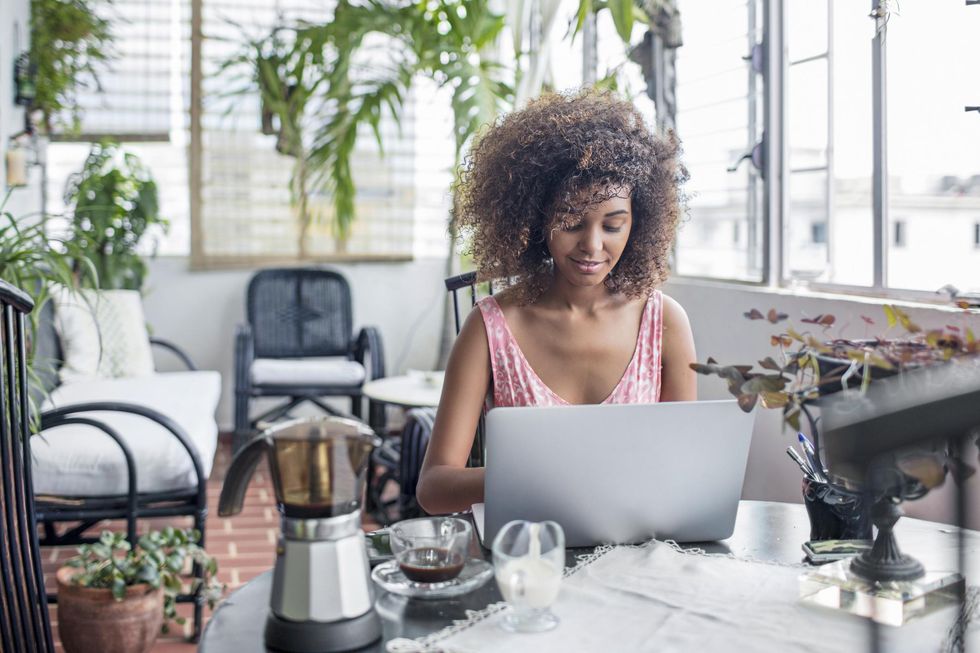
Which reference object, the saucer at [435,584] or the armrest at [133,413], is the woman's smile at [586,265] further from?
the armrest at [133,413]

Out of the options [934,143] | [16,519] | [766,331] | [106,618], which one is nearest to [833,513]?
[16,519]

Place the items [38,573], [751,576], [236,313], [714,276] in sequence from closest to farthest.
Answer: [751,576] < [38,573] < [714,276] < [236,313]

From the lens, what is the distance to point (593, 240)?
1.74 meters

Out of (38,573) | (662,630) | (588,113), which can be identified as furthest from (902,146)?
(38,573)

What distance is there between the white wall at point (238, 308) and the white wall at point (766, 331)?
2.53m

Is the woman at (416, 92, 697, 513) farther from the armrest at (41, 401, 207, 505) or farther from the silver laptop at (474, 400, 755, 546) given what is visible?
the armrest at (41, 401, 207, 505)

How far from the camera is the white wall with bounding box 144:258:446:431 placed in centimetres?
574

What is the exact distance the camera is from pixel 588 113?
182cm

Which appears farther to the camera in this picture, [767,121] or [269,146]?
[269,146]

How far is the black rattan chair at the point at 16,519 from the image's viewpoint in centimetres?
142

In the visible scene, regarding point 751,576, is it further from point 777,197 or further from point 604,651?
point 777,197

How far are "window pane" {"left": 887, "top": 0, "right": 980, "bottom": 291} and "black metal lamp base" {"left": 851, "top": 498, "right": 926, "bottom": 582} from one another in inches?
53.6

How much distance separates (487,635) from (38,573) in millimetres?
824

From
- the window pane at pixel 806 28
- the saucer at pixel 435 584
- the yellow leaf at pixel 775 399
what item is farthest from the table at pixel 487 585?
the window pane at pixel 806 28
